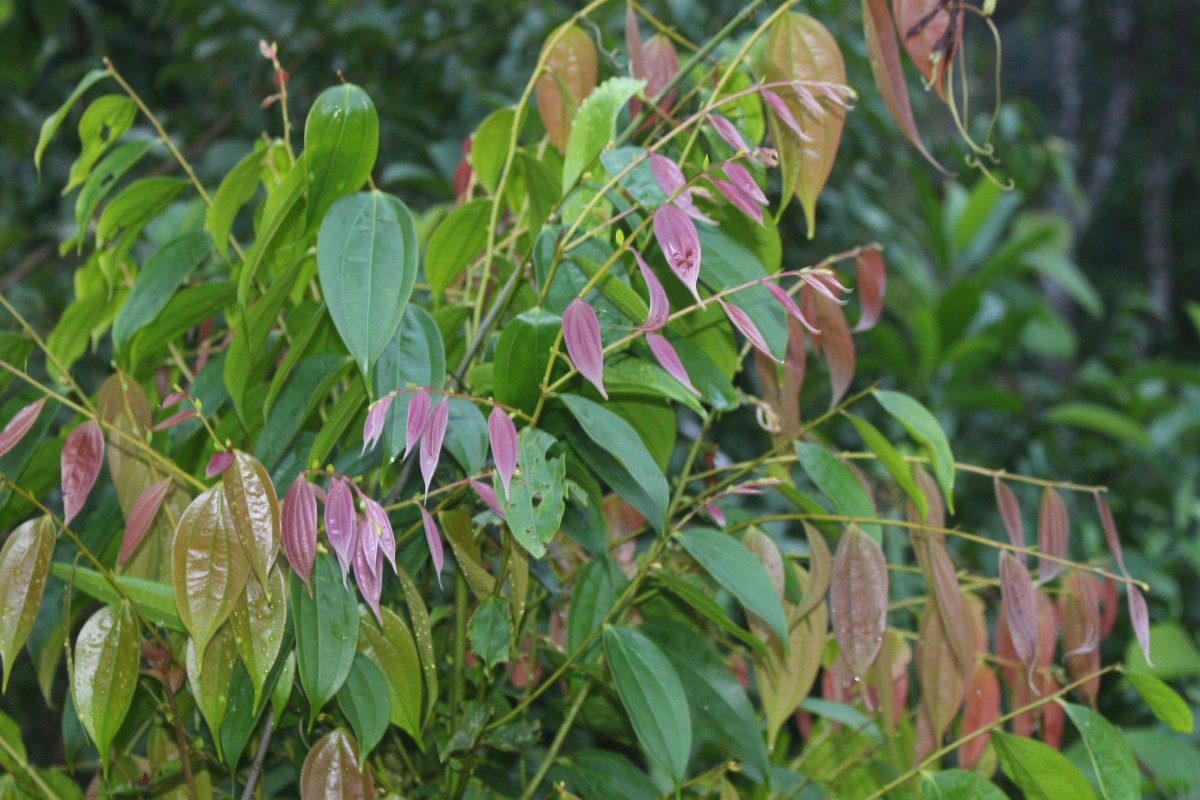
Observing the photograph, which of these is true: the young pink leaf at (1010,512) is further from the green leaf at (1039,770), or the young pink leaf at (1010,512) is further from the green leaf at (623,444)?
the green leaf at (623,444)

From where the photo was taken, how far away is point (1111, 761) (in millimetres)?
566

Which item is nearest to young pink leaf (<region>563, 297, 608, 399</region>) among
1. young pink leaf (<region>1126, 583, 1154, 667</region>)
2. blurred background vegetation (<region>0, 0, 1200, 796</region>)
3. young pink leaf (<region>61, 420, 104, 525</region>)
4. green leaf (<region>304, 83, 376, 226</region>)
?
green leaf (<region>304, 83, 376, 226</region>)

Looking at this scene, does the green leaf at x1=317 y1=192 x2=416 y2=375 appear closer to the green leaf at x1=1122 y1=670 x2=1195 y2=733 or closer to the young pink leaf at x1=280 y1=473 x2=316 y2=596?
the young pink leaf at x1=280 y1=473 x2=316 y2=596

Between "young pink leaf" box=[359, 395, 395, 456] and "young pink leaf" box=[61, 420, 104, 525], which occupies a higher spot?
"young pink leaf" box=[61, 420, 104, 525]

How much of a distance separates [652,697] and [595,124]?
0.93ft

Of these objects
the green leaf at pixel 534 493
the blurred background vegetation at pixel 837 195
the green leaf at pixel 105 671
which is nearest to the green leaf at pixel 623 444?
the green leaf at pixel 534 493

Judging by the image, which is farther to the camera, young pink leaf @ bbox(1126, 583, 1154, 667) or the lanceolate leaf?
young pink leaf @ bbox(1126, 583, 1154, 667)

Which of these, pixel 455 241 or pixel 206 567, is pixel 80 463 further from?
pixel 455 241

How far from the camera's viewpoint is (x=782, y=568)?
0.62 m

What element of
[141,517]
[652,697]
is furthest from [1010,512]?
Result: [141,517]

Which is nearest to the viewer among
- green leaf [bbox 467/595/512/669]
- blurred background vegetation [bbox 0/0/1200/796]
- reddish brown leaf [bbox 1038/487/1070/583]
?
green leaf [bbox 467/595/512/669]

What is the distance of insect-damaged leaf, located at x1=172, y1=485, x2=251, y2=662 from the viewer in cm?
45

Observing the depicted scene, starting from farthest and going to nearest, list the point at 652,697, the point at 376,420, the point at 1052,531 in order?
the point at 1052,531 → the point at 652,697 → the point at 376,420

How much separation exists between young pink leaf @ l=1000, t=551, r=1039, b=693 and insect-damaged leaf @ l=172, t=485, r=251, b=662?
0.39m
